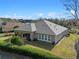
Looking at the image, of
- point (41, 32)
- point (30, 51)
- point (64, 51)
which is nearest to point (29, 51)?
point (30, 51)

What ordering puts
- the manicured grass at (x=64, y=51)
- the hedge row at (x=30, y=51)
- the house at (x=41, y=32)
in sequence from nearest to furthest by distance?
the hedge row at (x=30, y=51) < the manicured grass at (x=64, y=51) < the house at (x=41, y=32)

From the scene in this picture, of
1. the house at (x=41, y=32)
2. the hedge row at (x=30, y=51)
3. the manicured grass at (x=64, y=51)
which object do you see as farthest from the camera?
the house at (x=41, y=32)

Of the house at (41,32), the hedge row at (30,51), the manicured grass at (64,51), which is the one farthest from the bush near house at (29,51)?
the house at (41,32)

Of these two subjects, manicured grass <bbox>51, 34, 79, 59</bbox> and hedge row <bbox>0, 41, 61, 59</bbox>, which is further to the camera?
manicured grass <bbox>51, 34, 79, 59</bbox>

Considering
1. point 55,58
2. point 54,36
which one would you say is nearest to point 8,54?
point 55,58

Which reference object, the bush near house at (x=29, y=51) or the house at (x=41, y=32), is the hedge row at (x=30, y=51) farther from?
the house at (x=41, y=32)

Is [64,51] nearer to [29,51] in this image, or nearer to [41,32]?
[29,51]

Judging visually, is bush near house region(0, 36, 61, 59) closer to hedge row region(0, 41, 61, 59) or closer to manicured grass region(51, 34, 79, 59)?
hedge row region(0, 41, 61, 59)

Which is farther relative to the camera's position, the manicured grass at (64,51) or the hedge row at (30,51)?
the manicured grass at (64,51)

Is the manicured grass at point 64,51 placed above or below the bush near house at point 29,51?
below

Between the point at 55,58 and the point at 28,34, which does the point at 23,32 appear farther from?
the point at 55,58

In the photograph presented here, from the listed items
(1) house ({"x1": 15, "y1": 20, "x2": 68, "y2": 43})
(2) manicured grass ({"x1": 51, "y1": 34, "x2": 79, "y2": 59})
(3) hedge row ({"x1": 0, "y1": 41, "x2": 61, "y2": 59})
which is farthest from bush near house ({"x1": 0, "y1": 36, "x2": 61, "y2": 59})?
(1) house ({"x1": 15, "y1": 20, "x2": 68, "y2": 43})
